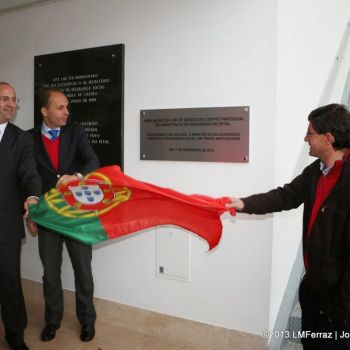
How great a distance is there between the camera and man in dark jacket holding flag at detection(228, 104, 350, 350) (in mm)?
1566

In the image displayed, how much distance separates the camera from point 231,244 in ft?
8.36

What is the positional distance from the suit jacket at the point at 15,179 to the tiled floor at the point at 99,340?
32.6 inches

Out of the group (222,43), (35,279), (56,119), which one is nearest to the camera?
(222,43)

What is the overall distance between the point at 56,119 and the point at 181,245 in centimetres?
126

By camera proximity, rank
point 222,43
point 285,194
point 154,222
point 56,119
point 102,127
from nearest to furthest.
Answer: point 285,194
point 154,222
point 222,43
point 56,119
point 102,127

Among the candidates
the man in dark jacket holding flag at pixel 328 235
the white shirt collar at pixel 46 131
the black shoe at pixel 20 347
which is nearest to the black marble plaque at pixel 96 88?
the white shirt collar at pixel 46 131

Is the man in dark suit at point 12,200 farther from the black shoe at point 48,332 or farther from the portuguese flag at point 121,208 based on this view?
the portuguese flag at point 121,208

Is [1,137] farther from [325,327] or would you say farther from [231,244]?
[325,327]

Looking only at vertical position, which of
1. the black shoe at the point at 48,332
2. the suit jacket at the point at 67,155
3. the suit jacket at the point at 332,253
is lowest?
the black shoe at the point at 48,332

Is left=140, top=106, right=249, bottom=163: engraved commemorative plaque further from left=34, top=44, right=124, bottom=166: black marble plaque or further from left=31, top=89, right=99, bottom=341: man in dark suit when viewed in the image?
left=31, top=89, right=99, bottom=341: man in dark suit

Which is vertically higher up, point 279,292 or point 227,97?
point 227,97

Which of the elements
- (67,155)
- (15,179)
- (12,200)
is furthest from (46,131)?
(12,200)

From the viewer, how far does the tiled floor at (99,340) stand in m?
2.68

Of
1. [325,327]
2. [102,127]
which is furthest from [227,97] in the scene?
[325,327]
